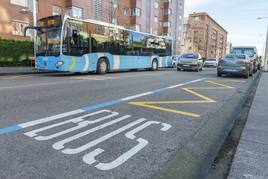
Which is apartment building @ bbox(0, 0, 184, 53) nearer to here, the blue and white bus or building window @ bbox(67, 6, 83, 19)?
building window @ bbox(67, 6, 83, 19)

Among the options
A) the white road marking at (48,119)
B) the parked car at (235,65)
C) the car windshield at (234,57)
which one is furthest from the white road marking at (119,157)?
the car windshield at (234,57)

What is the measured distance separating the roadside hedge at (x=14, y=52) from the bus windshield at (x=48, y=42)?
5.79 meters

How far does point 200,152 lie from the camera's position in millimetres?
3184

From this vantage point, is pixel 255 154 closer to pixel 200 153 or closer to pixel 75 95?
pixel 200 153

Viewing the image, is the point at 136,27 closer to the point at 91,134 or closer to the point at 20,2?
the point at 20,2

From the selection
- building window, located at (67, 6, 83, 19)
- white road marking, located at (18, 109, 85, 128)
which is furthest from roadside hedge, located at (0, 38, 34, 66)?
white road marking, located at (18, 109, 85, 128)

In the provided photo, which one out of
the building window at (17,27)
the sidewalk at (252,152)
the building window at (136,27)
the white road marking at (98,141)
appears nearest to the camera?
the sidewalk at (252,152)

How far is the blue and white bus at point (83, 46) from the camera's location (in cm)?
1236

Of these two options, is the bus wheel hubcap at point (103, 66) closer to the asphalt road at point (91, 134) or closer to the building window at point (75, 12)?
the asphalt road at point (91, 134)

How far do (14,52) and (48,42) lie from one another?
6.99 m

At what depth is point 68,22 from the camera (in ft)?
40.4

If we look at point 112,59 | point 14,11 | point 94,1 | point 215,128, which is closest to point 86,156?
point 215,128

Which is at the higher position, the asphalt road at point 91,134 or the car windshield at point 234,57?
the car windshield at point 234,57

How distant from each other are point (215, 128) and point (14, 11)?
22.5 metres
